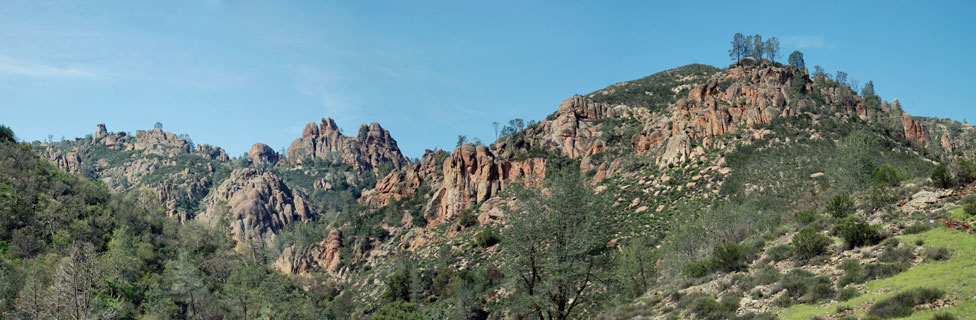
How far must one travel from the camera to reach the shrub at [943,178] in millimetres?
23750

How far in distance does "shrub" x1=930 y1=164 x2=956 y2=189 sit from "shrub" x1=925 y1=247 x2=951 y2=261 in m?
9.70

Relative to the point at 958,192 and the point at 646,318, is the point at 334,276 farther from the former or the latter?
the point at 958,192

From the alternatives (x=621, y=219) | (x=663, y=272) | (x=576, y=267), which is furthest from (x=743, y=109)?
(x=576, y=267)

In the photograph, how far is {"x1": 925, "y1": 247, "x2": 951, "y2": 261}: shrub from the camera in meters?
16.3

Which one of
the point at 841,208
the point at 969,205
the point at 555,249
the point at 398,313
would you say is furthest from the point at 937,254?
the point at 398,313

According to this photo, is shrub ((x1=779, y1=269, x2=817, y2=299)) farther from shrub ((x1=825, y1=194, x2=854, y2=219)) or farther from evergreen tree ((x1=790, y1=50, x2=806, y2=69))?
evergreen tree ((x1=790, y1=50, x2=806, y2=69))

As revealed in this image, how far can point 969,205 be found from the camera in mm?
19188

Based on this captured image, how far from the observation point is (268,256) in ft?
399

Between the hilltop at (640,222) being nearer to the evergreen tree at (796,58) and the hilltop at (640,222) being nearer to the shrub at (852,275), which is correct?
the shrub at (852,275)

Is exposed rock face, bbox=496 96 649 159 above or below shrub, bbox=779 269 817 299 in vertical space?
above

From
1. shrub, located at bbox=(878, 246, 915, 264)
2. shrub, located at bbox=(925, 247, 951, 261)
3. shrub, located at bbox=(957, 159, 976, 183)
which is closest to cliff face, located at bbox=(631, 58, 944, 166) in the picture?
shrub, located at bbox=(957, 159, 976, 183)

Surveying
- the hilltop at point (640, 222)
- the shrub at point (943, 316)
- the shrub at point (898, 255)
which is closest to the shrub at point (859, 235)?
the hilltop at point (640, 222)

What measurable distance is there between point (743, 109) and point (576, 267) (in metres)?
72.3

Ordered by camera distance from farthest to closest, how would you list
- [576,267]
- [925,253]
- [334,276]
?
[334,276] < [576,267] < [925,253]
